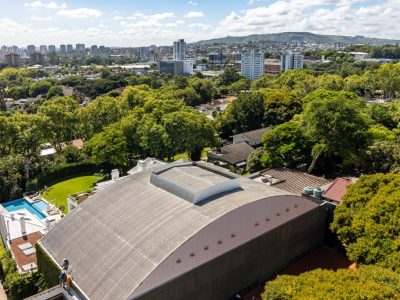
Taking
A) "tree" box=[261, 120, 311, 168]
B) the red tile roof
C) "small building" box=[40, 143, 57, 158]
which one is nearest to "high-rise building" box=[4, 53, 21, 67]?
"small building" box=[40, 143, 57, 158]

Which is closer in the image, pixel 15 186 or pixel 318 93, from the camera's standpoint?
pixel 15 186

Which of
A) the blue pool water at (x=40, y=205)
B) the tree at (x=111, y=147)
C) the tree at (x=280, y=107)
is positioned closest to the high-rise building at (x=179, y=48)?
the tree at (x=280, y=107)

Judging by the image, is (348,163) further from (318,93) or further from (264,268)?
(264,268)

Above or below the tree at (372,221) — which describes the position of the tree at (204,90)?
above

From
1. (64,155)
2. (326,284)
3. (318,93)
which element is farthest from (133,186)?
(318,93)

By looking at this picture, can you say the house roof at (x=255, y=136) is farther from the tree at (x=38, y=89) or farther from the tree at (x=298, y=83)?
the tree at (x=38, y=89)

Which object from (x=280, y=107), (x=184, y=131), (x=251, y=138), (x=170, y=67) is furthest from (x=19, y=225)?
(x=170, y=67)
